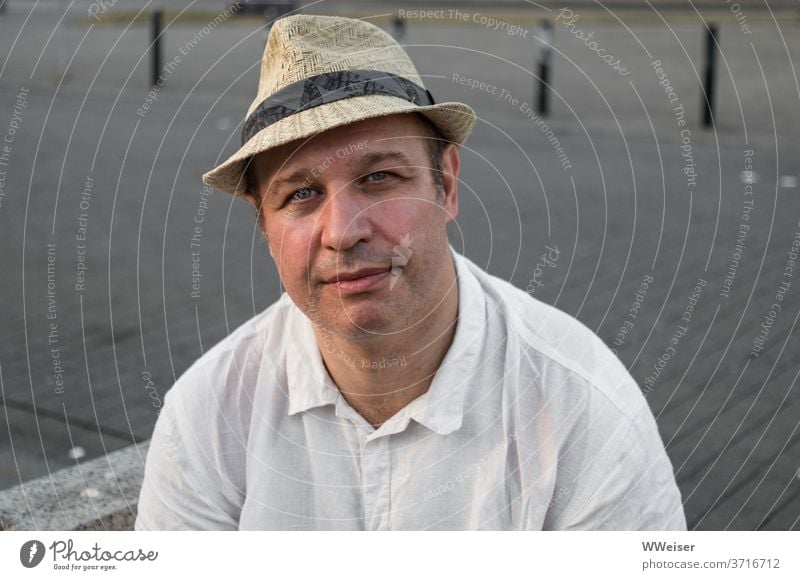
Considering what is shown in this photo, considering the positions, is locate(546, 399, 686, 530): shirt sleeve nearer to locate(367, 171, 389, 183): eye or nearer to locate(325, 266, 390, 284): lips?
locate(325, 266, 390, 284): lips

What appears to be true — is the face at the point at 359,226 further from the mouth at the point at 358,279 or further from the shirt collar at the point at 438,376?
the shirt collar at the point at 438,376

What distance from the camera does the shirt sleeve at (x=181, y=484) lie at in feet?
7.59

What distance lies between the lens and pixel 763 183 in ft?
22.2

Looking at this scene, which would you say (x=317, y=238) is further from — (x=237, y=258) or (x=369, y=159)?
(x=237, y=258)

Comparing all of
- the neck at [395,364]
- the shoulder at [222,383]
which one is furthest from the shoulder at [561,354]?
the shoulder at [222,383]

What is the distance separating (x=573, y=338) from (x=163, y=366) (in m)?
2.57

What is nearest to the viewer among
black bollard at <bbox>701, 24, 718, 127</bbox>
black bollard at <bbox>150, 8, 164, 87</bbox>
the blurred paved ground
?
the blurred paved ground

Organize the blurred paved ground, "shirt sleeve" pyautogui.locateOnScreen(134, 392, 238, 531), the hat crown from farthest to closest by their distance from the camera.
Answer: the blurred paved ground → "shirt sleeve" pyautogui.locateOnScreen(134, 392, 238, 531) → the hat crown

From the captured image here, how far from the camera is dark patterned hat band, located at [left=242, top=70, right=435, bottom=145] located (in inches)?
84.1

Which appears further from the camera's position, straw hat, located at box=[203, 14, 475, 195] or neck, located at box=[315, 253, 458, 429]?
neck, located at box=[315, 253, 458, 429]

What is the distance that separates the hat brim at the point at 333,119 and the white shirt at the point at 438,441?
319 mm

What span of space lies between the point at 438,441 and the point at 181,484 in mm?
516

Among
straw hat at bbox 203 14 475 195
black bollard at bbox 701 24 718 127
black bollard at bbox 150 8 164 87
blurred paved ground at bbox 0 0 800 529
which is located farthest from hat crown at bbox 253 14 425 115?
black bollard at bbox 150 8 164 87

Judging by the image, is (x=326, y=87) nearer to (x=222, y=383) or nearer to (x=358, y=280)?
(x=358, y=280)
